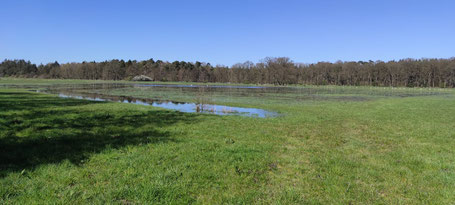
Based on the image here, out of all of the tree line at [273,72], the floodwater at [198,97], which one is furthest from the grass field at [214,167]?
the tree line at [273,72]

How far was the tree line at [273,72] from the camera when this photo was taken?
365 ft

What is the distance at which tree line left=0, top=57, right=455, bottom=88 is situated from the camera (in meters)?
111

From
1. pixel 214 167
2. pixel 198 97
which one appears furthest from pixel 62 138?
pixel 198 97

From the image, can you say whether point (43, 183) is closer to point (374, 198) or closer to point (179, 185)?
point (179, 185)

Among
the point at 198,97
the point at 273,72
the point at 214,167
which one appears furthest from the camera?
the point at 273,72

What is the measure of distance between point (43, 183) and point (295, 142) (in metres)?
7.80

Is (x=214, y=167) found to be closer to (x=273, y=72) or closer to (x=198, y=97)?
(x=198, y=97)

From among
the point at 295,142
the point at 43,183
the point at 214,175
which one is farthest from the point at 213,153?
the point at 43,183

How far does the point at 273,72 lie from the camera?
134 m

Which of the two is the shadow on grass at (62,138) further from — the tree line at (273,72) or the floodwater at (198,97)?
the tree line at (273,72)

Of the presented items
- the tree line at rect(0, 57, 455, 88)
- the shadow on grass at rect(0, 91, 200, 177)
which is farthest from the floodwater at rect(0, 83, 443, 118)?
the tree line at rect(0, 57, 455, 88)

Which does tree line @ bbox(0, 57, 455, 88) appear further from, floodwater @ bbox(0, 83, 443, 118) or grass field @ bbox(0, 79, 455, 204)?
grass field @ bbox(0, 79, 455, 204)

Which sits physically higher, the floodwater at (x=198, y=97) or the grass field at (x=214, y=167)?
the floodwater at (x=198, y=97)

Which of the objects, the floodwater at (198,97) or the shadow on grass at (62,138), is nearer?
the shadow on grass at (62,138)
